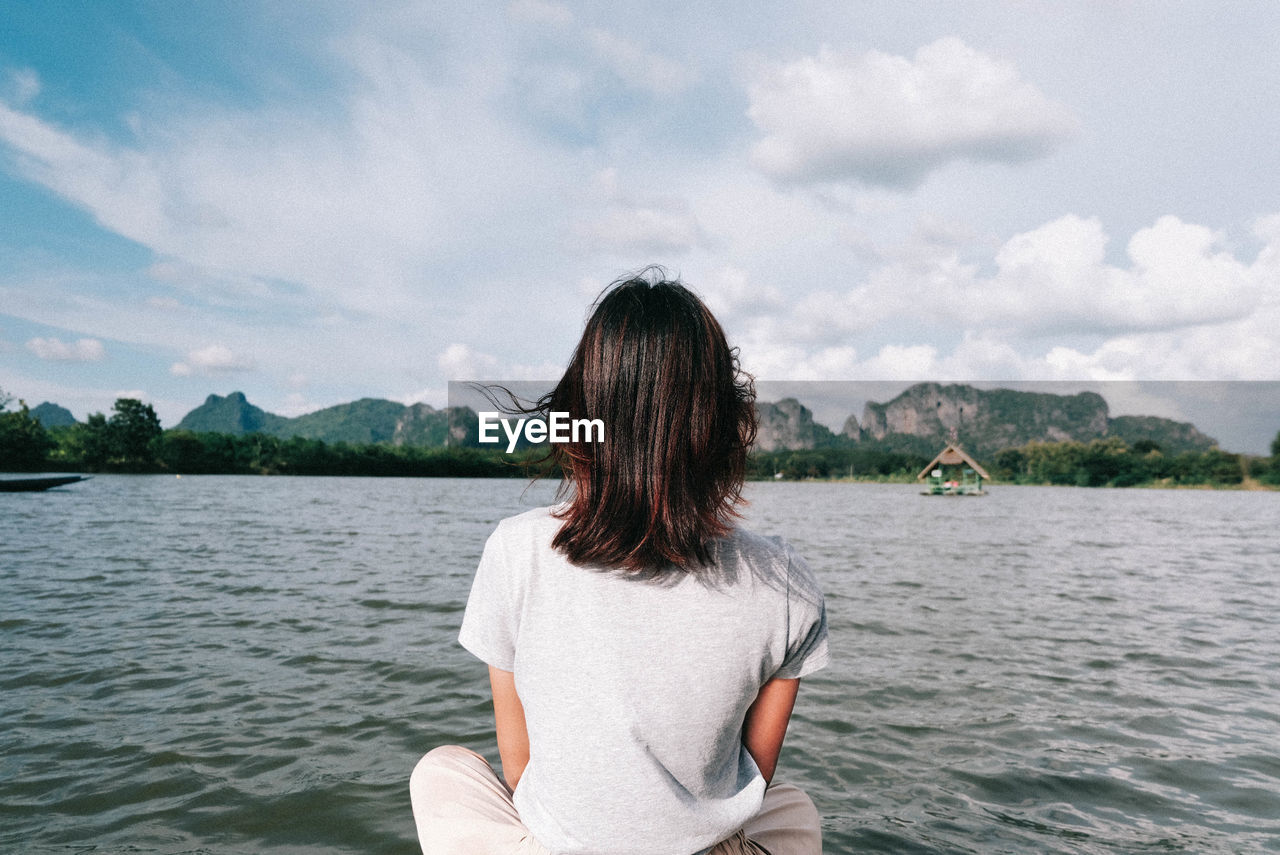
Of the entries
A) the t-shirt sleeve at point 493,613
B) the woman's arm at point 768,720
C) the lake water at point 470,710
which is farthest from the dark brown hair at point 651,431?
the lake water at point 470,710

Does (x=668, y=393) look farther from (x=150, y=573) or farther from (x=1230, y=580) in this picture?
(x=1230, y=580)

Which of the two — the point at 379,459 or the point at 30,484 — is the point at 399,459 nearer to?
the point at 379,459

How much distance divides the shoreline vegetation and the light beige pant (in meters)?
55.7

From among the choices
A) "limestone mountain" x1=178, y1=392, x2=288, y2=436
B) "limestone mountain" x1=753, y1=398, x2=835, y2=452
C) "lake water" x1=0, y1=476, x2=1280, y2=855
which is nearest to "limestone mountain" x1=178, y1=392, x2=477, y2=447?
"limestone mountain" x1=178, y1=392, x2=288, y2=436

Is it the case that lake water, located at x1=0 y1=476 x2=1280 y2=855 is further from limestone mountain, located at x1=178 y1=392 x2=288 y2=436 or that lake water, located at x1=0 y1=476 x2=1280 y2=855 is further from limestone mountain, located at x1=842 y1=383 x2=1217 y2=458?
limestone mountain, located at x1=178 y1=392 x2=288 y2=436

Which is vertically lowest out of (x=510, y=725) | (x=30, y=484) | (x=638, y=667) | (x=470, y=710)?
(x=470, y=710)

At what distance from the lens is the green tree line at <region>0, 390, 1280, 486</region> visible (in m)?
60.5

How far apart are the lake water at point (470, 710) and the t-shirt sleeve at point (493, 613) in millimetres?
520

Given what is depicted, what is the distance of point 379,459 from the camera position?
69.2m

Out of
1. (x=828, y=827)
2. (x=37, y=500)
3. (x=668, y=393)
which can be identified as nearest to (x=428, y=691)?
(x=828, y=827)

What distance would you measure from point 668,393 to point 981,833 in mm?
2911

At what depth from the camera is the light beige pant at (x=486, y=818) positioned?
4.99 feet

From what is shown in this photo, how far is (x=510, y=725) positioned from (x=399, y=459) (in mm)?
72038

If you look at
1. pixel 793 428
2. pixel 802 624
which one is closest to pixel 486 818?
pixel 802 624
